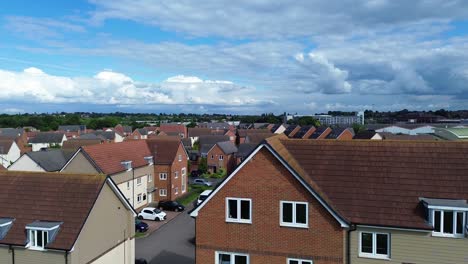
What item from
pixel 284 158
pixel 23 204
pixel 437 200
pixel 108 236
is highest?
pixel 284 158

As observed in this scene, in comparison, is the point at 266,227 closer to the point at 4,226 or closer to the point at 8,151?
the point at 4,226

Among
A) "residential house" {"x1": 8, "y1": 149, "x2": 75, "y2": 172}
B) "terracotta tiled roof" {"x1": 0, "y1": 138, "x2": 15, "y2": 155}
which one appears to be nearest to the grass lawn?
"residential house" {"x1": 8, "y1": 149, "x2": 75, "y2": 172}

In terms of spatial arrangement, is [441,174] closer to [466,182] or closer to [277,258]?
[466,182]

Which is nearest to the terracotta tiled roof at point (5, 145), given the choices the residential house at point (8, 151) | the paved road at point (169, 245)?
the residential house at point (8, 151)

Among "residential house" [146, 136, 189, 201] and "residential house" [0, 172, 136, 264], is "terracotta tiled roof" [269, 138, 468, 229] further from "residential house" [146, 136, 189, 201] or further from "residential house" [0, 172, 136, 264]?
"residential house" [146, 136, 189, 201]

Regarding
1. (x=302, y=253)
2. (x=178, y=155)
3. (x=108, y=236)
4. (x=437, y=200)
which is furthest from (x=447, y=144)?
(x=178, y=155)

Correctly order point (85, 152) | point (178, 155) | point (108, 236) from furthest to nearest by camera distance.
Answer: point (178, 155)
point (85, 152)
point (108, 236)

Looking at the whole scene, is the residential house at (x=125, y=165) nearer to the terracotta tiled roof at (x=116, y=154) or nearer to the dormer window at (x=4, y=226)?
the terracotta tiled roof at (x=116, y=154)
